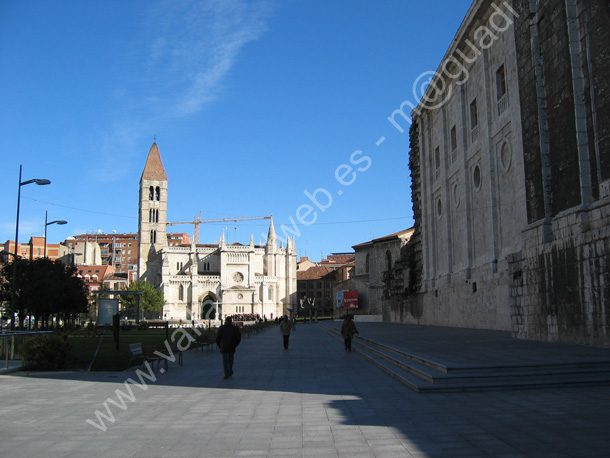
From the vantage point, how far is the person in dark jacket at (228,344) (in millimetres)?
12195

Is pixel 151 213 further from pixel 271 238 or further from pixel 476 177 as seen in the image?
pixel 476 177

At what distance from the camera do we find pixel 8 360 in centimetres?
1458

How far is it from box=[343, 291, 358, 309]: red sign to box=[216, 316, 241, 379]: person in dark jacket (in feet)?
213

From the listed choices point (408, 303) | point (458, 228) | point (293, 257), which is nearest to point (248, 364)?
point (458, 228)

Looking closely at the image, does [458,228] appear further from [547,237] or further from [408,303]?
[547,237]

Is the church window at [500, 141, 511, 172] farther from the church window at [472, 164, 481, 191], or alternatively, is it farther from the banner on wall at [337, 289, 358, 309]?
A: the banner on wall at [337, 289, 358, 309]

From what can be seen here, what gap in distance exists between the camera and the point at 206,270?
10294cm

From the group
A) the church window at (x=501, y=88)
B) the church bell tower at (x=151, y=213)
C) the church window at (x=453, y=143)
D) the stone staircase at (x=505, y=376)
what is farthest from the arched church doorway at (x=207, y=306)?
the stone staircase at (x=505, y=376)

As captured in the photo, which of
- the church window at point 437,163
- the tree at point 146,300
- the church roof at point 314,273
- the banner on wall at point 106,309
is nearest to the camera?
the banner on wall at point 106,309

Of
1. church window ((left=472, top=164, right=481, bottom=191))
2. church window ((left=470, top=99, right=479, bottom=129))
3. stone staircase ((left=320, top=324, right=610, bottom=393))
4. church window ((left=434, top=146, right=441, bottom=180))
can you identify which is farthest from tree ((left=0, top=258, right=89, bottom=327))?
stone staircase ((left=320, top=324, right=610, bottom=393))

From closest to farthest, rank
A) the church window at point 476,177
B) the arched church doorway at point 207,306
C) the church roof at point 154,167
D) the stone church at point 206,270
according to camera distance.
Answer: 1. the church window at point 476,177
2. the arched church doorway at point 207,306
3. the stone church at point 206,270
4. the church roof at point 154,167

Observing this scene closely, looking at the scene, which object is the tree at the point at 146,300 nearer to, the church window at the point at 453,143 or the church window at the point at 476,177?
the church window at the point at 453,143

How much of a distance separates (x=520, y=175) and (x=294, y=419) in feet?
57.2

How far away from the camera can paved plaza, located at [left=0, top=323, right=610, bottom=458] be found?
586cm
